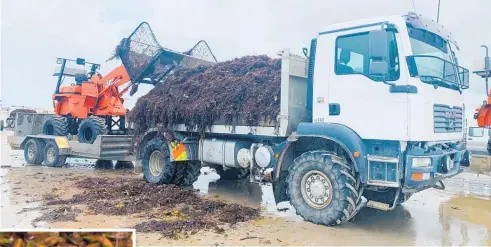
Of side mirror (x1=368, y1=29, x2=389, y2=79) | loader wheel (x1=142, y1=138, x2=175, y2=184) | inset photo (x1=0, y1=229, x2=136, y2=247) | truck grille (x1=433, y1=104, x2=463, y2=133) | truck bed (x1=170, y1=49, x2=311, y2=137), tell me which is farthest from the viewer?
loader wheel (x1=142, y1=138, x2=175, y2=184)

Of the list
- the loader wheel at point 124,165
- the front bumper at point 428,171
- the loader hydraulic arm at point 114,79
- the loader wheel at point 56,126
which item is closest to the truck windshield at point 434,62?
the front bumper at point 428,171

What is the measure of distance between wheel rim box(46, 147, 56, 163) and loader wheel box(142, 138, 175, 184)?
4432mm

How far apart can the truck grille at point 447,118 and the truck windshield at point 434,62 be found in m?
0.33

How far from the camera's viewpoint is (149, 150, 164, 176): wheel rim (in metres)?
8.38

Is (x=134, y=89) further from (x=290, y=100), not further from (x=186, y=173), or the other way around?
(x=290, y=100)

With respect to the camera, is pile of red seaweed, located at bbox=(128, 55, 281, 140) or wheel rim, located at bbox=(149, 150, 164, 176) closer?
pile of red seaweed, located at bbox=(128, 55, 281, 140)

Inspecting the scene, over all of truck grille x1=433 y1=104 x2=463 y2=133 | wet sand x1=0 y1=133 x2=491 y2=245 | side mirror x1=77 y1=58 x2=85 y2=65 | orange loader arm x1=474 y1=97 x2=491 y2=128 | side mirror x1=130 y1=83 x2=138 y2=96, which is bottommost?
wet sand x1=0 y1=133 x2=491 y2=245

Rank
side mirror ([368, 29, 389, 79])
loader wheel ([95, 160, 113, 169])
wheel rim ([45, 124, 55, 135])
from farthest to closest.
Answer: wheel rim ([45, 124, 55, 135])
loader wheel ([95, 160, 113, 169])
side mirror ([368, 29, 389, 79])

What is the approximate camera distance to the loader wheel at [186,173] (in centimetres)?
812

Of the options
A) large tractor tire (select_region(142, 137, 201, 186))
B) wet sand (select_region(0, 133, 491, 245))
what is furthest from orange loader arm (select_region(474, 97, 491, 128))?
large tractor tire (select_region(142, 137, 201, 186))

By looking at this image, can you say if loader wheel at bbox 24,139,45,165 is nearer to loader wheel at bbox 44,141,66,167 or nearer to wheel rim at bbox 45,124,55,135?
loader wheel at bbox 44,141,66,167

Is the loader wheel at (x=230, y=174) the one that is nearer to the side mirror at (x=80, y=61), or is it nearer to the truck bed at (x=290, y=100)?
the truck bed at (x=290, y=100)

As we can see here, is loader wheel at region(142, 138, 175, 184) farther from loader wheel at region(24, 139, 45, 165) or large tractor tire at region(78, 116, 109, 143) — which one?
loader wheel at region(24, 139, 45, 165)

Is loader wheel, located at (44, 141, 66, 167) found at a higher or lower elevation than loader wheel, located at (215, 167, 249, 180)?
higher
